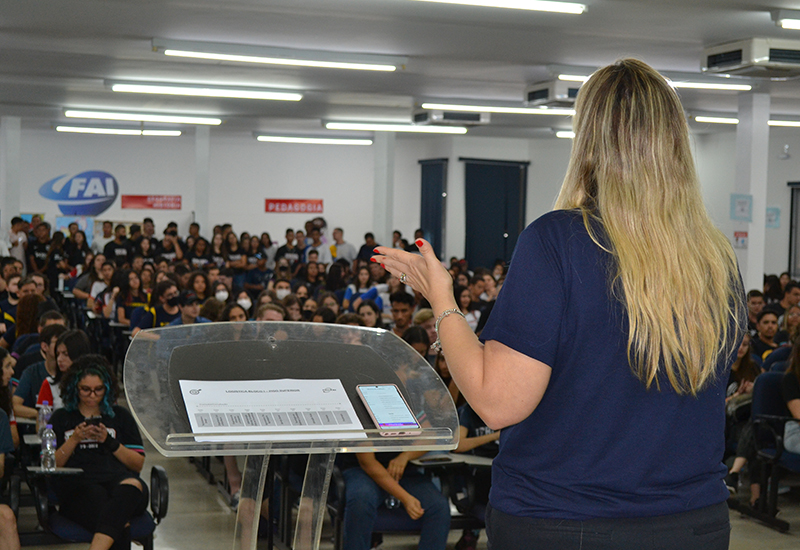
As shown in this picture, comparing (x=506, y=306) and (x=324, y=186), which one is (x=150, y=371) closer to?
(x=506, y=306)

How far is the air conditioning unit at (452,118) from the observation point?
1080cm

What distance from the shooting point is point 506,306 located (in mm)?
1231

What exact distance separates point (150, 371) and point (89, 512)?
2881 millimetres

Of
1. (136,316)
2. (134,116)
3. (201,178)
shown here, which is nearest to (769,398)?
(136,316)

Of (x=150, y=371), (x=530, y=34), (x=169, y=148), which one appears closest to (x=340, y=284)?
(x=530, y=34)

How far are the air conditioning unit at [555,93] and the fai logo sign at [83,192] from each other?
429 inches

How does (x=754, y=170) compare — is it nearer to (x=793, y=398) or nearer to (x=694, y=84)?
(x=694, y=84)

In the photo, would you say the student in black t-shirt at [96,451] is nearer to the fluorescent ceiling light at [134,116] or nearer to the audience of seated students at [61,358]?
the audience of seated students at [61,358]

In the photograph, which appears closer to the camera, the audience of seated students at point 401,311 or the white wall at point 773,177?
the audience of seated students at point 401,311

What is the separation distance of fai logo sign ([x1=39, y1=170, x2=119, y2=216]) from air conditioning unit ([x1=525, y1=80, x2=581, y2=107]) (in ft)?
35.8

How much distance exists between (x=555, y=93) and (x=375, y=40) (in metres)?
2.13

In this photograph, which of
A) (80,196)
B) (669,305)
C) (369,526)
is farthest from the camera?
(80,196)

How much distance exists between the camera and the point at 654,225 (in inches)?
49.3

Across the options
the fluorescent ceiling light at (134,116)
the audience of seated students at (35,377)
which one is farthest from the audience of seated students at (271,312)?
the fluorescent ceiling light at (134,116)
